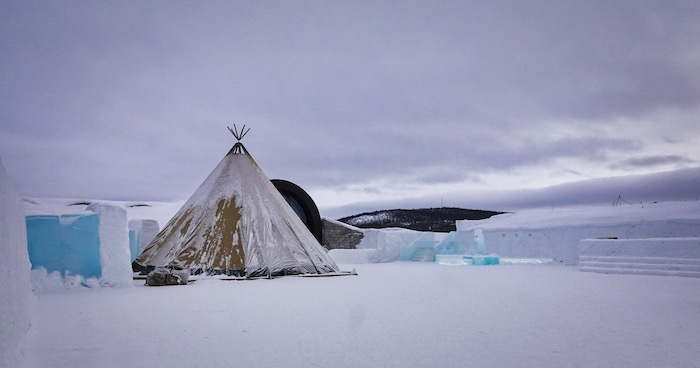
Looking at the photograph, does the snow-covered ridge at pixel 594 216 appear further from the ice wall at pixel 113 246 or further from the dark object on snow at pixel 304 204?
the ice wall at pixel 113 246

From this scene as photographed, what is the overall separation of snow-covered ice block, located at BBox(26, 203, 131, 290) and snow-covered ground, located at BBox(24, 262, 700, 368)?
1784mm

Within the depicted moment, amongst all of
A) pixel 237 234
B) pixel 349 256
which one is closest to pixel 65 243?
pixel 237 234

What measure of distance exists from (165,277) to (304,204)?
59.7 ft

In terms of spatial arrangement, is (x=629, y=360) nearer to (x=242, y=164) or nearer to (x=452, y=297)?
(x=452, y=297)

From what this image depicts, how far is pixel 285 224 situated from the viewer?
48.3 ft

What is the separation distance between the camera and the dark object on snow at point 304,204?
92.5 ft

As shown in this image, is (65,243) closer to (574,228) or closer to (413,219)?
(574,228)

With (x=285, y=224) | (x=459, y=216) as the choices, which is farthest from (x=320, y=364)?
(x=459, y=216)

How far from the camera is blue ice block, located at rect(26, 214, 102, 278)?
9.43 meters

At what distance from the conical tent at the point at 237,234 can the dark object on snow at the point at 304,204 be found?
12.0m

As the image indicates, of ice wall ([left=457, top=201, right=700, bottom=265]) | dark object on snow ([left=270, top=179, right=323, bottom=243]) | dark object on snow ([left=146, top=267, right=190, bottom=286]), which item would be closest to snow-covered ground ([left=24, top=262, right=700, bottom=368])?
dark object on snow ([left=146, top=267, right=190, bottom=286])

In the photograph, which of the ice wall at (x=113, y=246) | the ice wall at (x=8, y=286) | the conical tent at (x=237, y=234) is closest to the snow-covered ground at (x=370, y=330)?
the ice wall at (x=8, y=286)

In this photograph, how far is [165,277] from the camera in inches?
422

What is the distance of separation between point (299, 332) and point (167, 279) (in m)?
7.21
